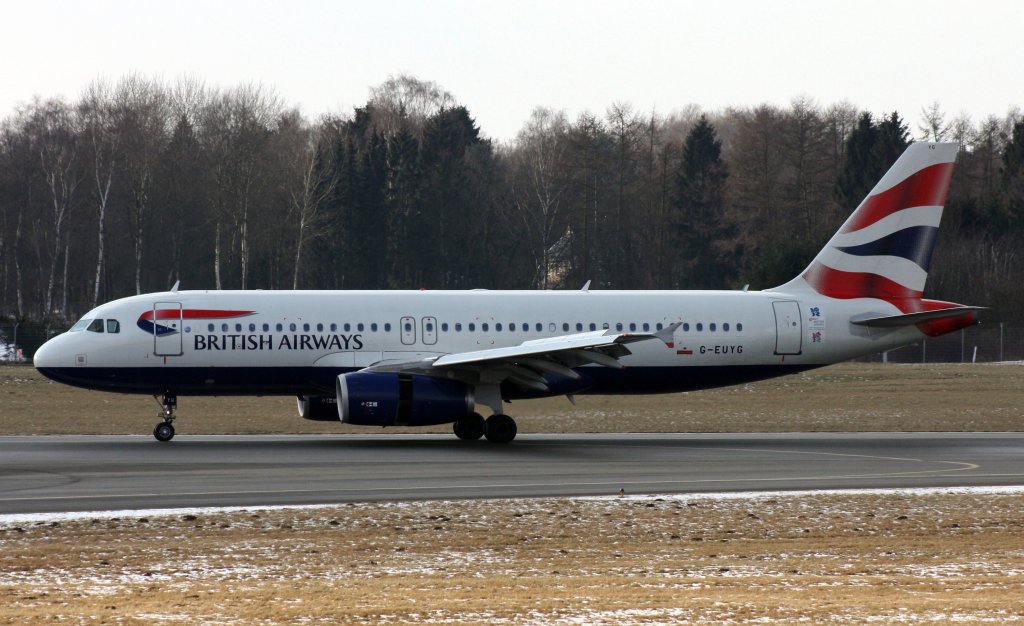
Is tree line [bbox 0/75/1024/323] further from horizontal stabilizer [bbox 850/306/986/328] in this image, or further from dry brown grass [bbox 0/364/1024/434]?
horizontal stabilizer [bbox 850/306/986/328]

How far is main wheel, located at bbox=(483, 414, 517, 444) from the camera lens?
2836 centimetres

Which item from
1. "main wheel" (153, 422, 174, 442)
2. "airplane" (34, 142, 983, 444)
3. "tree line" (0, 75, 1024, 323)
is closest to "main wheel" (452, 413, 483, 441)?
"airplane" (34, 142, 983, 444)

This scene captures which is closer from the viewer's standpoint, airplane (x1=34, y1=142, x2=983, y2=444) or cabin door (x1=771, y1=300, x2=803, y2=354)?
airplane (x1=34, y1=142, x2=983, y2=444)

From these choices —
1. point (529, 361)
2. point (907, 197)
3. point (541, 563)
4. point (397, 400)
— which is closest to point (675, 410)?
point (907, 197)

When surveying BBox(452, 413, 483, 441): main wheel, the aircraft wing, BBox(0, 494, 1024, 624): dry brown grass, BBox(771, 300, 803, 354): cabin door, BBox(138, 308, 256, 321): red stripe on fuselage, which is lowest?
BBox(0, 494, 1024, 624): dry brown grass

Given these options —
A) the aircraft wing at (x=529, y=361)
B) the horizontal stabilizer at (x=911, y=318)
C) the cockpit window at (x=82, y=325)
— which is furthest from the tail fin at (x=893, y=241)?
the cockpit window at (x=82, y=325)

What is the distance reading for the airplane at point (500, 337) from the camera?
1090 inches

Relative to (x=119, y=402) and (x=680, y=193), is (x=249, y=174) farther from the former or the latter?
(x=119, y=402)

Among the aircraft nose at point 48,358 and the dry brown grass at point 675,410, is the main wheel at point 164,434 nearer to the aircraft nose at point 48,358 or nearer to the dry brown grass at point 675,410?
the aircraft nose at point 48,358

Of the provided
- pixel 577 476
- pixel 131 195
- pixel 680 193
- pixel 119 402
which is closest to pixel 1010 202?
pixel 680 193

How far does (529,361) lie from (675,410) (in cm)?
1059

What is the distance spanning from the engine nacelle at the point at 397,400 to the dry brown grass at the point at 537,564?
→ 860 cm

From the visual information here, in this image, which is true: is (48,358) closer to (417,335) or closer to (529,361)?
(417,335)

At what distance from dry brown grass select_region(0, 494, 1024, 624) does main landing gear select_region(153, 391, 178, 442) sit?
11765 mm
